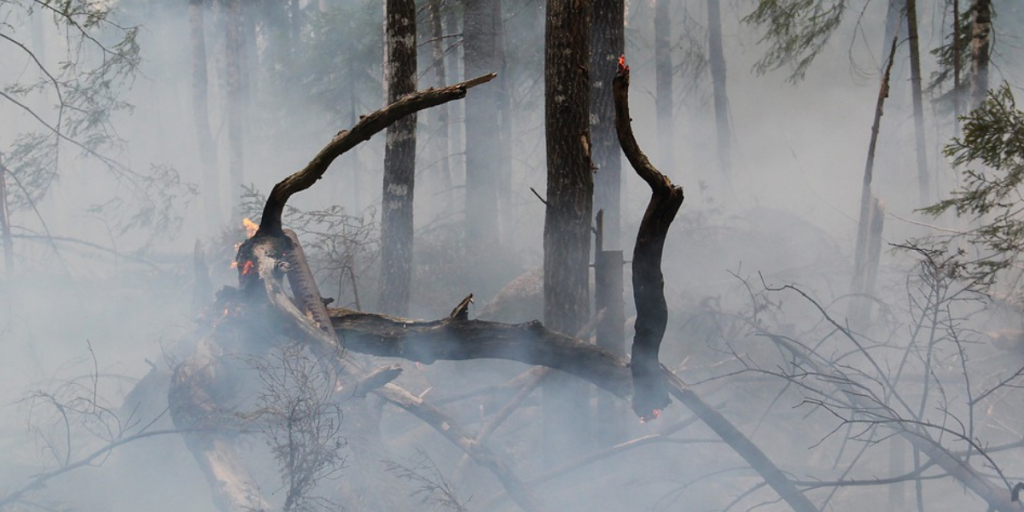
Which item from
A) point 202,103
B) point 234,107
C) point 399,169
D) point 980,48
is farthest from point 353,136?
point 202,103

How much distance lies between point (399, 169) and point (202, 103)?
16917 mm

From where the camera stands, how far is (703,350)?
11047mm

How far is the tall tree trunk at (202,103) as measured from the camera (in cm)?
2398

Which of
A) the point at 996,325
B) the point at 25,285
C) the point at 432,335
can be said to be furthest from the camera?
the point at 25,285

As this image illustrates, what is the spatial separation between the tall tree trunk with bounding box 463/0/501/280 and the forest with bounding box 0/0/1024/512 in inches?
2.6

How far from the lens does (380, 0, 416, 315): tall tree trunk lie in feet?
32.4

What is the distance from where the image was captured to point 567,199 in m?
7.64

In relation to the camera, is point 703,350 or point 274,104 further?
point 274,104

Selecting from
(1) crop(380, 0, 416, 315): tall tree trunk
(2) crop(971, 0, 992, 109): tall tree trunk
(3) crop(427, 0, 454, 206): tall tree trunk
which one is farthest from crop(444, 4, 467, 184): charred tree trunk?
(2) crop(971, 0, 992, 109): tall tree trunk

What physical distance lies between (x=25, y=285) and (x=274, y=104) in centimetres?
1119

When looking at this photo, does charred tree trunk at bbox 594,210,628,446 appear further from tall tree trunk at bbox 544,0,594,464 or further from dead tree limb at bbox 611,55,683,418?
dead tree limb at bbox 611,55,683,418

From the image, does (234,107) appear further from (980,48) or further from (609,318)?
(980,48)

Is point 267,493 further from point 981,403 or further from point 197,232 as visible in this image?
point 197,232

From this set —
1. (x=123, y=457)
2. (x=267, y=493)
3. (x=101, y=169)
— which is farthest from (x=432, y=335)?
(x=101, y=169)
